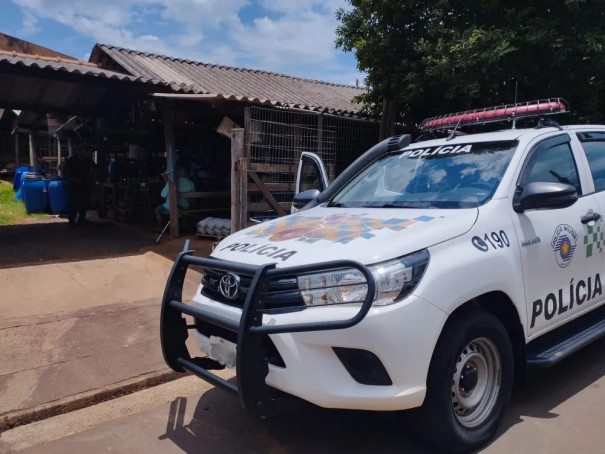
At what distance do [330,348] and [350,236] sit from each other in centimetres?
68

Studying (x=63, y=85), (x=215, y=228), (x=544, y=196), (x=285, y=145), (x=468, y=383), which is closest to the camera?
(x=468, y=383)

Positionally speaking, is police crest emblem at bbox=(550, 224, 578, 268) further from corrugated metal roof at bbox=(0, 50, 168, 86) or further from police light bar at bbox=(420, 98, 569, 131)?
corrugated metal roof at bbox=(0, 50, 168, 86)

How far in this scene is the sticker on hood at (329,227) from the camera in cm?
304

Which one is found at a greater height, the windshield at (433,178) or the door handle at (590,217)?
the windshield at (433,178)

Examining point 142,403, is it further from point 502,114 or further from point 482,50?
point 482,50

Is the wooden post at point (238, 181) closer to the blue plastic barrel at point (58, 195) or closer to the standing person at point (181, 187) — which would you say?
the standing person at point (181, 187)

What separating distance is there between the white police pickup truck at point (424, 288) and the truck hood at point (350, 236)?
1 centimetres

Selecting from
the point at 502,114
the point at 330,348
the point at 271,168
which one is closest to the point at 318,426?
the point at 330,348

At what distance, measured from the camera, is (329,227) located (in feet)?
10.8

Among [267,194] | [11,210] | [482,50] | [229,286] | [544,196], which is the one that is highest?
[482,50]

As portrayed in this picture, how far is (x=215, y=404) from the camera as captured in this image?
12.5 feet

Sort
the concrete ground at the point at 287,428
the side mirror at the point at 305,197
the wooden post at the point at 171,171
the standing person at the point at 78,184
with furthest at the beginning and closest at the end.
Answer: the standing person at the point at 78,184 → the wooden post at the point at 171,171 → the side mirror at the point at 305,197 → the concrete ground at the point at 287,428

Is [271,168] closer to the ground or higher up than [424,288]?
higher up

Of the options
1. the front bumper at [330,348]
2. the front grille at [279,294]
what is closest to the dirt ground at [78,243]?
the front grille at [279,294]
